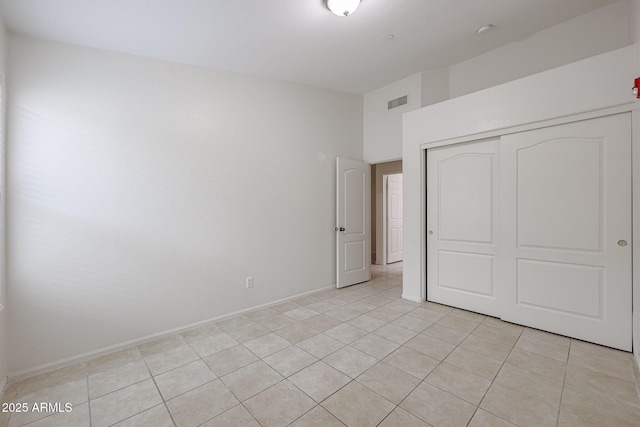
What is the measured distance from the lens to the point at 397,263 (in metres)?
6.52

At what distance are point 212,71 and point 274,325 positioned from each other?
3047mm

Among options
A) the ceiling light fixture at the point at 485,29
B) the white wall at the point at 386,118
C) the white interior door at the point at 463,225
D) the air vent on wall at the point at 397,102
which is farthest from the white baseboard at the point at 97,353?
the ceiling light fixture at the point at 485,29

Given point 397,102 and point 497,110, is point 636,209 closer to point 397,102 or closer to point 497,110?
point 497,110

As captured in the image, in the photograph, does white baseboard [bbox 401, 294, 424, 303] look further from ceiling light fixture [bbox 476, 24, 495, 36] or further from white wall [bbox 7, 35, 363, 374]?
ceiling light fixture [bbox 476, 24, 495, 36]

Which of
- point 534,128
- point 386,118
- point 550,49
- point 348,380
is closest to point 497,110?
point 534,128

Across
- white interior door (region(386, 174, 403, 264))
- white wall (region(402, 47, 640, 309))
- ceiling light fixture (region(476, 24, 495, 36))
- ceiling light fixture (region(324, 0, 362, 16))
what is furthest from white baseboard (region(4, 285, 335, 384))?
ceiling light fixture (region(476, 24, 495, 36))

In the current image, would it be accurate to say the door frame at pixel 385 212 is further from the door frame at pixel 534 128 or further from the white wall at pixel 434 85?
the door frame at pixel 534 128

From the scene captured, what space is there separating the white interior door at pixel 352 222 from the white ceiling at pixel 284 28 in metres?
1.61

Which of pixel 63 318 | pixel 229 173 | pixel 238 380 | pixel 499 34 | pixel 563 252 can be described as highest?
pixel 499 34

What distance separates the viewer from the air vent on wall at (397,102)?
4.06 meters

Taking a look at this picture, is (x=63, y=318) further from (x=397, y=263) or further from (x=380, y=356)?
(x=397, y=263)

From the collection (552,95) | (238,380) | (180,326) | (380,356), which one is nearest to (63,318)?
(180,326)

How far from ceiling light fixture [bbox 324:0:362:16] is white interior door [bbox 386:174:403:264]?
14.3ft

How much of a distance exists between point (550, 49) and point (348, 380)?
13.2 ft
